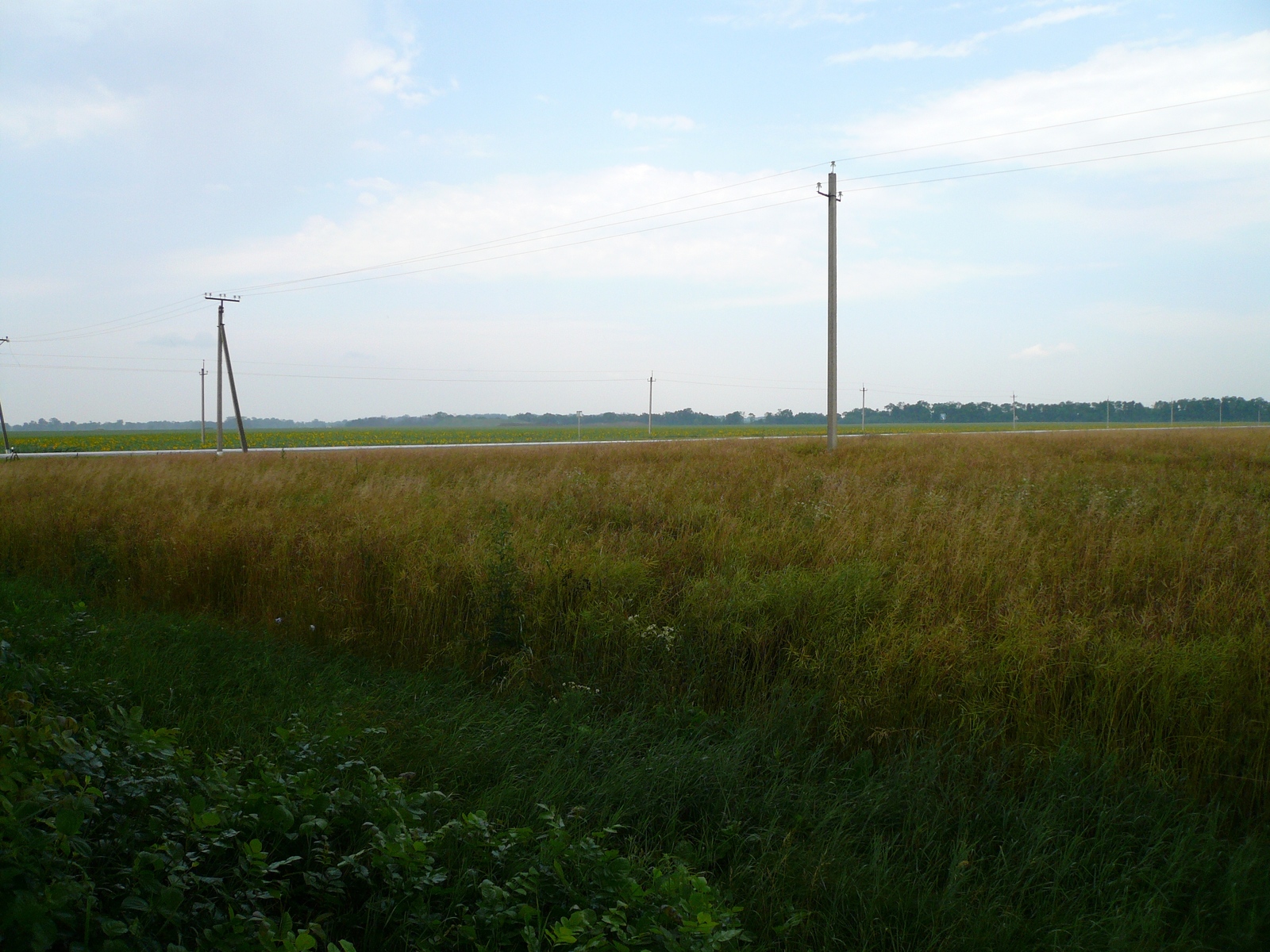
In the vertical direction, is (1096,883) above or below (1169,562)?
below

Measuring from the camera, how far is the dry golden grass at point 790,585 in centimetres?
485

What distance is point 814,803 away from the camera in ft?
13.1

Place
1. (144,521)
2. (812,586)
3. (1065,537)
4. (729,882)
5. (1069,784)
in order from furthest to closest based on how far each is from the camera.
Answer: (144,521) → (1065,537) → (812,586) → (1069,784) → (729,882)

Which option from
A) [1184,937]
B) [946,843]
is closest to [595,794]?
[946,843]

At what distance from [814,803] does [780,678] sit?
1.50 metres

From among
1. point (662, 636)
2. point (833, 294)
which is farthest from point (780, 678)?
point (833, 294)

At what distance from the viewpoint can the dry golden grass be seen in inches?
191

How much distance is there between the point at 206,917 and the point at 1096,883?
357 cm

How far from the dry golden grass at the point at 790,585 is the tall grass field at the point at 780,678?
4 centimetres

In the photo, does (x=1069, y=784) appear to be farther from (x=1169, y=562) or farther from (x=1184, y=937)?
(x=1169, y=562)

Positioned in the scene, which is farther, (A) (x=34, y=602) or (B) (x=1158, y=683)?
(A) (x=34, y=602)

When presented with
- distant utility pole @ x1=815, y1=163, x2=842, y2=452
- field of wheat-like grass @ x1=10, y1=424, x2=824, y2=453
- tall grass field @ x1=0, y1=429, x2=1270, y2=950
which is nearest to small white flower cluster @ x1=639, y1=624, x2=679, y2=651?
tall grass field @ x1=0, y1=429, x2=1270, y2=950

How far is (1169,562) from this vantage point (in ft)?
22.2

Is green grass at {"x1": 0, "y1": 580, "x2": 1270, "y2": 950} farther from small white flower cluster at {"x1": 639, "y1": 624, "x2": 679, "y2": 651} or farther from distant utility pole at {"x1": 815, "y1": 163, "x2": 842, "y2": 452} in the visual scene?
distant utility pole at {"x1": 815, "y1": 163, "x2": 842, "y2": 452}
